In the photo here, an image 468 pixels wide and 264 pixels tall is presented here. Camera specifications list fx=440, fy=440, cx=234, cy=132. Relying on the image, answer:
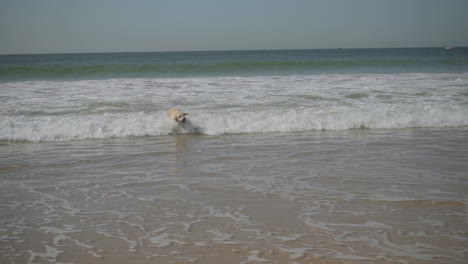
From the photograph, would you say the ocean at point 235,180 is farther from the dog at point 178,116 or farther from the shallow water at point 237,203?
the dog at point 178,116

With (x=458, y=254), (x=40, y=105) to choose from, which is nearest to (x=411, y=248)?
(x=458, y=254)

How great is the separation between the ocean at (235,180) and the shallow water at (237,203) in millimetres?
18

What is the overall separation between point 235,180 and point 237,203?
87cm

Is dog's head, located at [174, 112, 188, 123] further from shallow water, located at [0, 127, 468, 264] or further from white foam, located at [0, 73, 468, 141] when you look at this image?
shallow water, located at [0, 127, 468, 264]

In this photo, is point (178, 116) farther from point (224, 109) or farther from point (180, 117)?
point (224, 109)

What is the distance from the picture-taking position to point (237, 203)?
442 centimetres

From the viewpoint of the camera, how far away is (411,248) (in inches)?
131

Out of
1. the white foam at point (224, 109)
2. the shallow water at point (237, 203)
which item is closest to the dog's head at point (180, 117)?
the white foam at point (224, 109)

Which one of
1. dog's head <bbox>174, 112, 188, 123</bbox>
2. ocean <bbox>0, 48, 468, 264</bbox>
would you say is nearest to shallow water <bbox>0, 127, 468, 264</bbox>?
ocean <bbox>0, 48, 468, 264</bbox>

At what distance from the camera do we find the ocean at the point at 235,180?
3.41m

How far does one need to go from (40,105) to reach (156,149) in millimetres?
5101

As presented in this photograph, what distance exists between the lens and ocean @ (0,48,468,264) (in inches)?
134

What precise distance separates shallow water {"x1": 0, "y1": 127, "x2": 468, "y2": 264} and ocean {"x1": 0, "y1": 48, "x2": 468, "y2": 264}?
0.7 inches

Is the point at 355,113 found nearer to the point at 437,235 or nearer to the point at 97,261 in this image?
the point at 437,235
